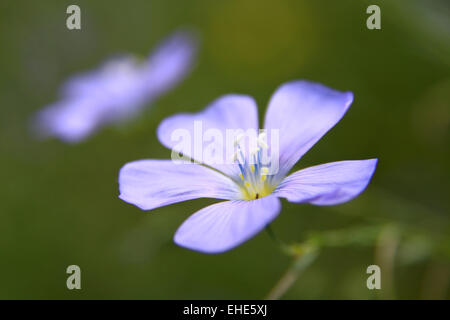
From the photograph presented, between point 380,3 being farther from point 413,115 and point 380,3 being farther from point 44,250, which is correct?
point 44,250

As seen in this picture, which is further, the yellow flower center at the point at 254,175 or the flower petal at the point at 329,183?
the yellow flower center at the point at 254,175

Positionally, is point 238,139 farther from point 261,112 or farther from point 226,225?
point 261,112

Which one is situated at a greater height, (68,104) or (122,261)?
(68,104)

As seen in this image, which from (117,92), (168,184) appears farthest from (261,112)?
(168,184)

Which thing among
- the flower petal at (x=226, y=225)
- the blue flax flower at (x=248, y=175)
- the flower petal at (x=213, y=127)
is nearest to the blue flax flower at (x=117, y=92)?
the flower petal at (x=213, y=127)

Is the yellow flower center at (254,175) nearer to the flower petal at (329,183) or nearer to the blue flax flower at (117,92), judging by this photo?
the flower petal at (329,183)

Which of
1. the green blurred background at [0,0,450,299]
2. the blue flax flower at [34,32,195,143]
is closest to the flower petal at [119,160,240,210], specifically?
the green blurred background at [0,0,450,299]

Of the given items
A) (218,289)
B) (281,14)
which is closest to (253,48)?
(281,14)
